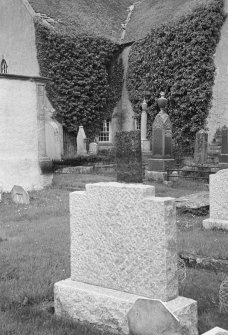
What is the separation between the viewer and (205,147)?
18.4 meters

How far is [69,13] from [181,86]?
918 cm

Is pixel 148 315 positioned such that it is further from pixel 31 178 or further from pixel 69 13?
pixel 69 13

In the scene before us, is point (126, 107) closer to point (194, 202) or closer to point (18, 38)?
point (18, 38)

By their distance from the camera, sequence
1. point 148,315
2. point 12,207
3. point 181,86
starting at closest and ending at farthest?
point 148,315, point 12,207, point 181,86

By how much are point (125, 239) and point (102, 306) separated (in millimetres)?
650

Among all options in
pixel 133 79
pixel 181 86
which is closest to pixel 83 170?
pixel 181 86

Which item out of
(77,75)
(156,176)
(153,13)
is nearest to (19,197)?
(156,176)

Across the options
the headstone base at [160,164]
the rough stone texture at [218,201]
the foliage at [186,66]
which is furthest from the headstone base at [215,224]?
the foliage at [186,66]

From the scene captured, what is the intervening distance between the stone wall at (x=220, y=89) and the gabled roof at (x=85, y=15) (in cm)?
787

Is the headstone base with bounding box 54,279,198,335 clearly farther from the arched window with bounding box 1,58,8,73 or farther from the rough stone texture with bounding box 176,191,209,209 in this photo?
the arched window with bounding box 1,58,8,73

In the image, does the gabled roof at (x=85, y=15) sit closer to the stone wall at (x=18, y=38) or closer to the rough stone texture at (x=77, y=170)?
the stone wall at (x=18, y=38)

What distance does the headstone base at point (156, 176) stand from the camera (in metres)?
15.7

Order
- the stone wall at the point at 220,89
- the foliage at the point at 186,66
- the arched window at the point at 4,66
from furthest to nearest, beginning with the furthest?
the arched window at the point at 4,66 < the stone wall at the point at 220,89 < the foliage at the point at 186,66

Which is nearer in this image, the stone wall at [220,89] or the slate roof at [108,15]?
the stone wall at [220,89]
